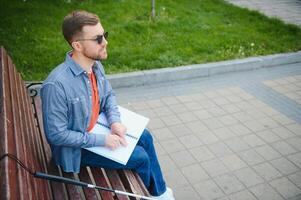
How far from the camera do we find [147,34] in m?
7.43

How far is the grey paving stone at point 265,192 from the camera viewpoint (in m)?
3.75

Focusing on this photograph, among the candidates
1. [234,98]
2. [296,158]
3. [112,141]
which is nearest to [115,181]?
[112,141]

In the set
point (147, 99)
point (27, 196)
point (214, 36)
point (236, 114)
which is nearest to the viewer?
point (27, 196)

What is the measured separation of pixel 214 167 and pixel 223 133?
2.41 ft

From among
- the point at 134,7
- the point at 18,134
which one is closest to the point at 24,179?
the point at 18,134

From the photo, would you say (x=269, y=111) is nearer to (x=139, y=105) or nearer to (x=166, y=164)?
(x=139, y=105)

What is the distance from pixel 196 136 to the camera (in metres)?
4.70

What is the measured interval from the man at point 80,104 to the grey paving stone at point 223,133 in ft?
5.73

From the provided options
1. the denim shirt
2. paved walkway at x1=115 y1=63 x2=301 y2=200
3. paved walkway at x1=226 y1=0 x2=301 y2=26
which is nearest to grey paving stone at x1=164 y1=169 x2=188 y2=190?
paved walkway at x1=115 y1=63 x2=301 y2=200

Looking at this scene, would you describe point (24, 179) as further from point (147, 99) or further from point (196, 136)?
point (147, 99)

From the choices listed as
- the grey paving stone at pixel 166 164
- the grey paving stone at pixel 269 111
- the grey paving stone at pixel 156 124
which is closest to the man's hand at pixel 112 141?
the grey paving stone at pixel 166 164

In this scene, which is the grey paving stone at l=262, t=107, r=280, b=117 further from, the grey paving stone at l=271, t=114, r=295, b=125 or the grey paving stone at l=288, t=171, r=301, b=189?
the grey paving stone at l=288, t=171, r=301, b=189

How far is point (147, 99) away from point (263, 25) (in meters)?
4.22

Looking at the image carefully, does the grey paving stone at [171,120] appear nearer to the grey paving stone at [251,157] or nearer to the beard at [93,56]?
the grey paving stone at [251,157]
